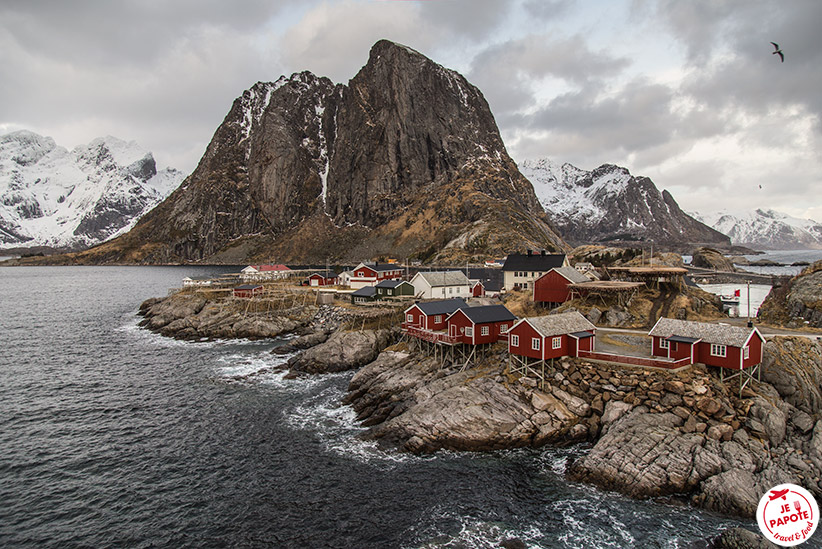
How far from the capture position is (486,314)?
44906mm

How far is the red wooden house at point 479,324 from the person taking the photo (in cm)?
4381

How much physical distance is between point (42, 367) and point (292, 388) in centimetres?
3652

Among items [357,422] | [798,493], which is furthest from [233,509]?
[798,493]

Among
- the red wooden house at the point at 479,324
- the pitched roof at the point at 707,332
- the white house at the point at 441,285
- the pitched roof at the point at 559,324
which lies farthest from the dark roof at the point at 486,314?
the white house at the point at 441,285

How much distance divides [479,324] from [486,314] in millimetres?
1667

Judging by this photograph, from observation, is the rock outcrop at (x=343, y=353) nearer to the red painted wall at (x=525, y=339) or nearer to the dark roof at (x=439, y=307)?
the dark roof at (x=439, y=307)

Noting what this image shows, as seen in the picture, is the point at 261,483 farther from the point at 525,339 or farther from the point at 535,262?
the point at 535,262

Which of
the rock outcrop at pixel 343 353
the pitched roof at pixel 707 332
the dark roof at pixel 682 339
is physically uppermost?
the pitched roof at pixel 707 332

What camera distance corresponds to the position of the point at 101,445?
3491cm

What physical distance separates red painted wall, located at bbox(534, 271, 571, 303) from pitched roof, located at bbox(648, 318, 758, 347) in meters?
18.6

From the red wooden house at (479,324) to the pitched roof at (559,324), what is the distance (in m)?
6.39

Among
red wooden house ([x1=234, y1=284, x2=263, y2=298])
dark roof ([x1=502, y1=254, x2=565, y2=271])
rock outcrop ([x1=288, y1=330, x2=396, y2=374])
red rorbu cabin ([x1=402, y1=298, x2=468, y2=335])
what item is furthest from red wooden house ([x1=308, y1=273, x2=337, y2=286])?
red rorbu cabin ([x1=402, y1=298, x2=468, y2=335])

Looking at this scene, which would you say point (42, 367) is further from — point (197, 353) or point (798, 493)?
point (798, 493)

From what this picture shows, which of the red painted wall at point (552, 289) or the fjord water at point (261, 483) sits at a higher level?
the red painted wall at point (552, 289)
